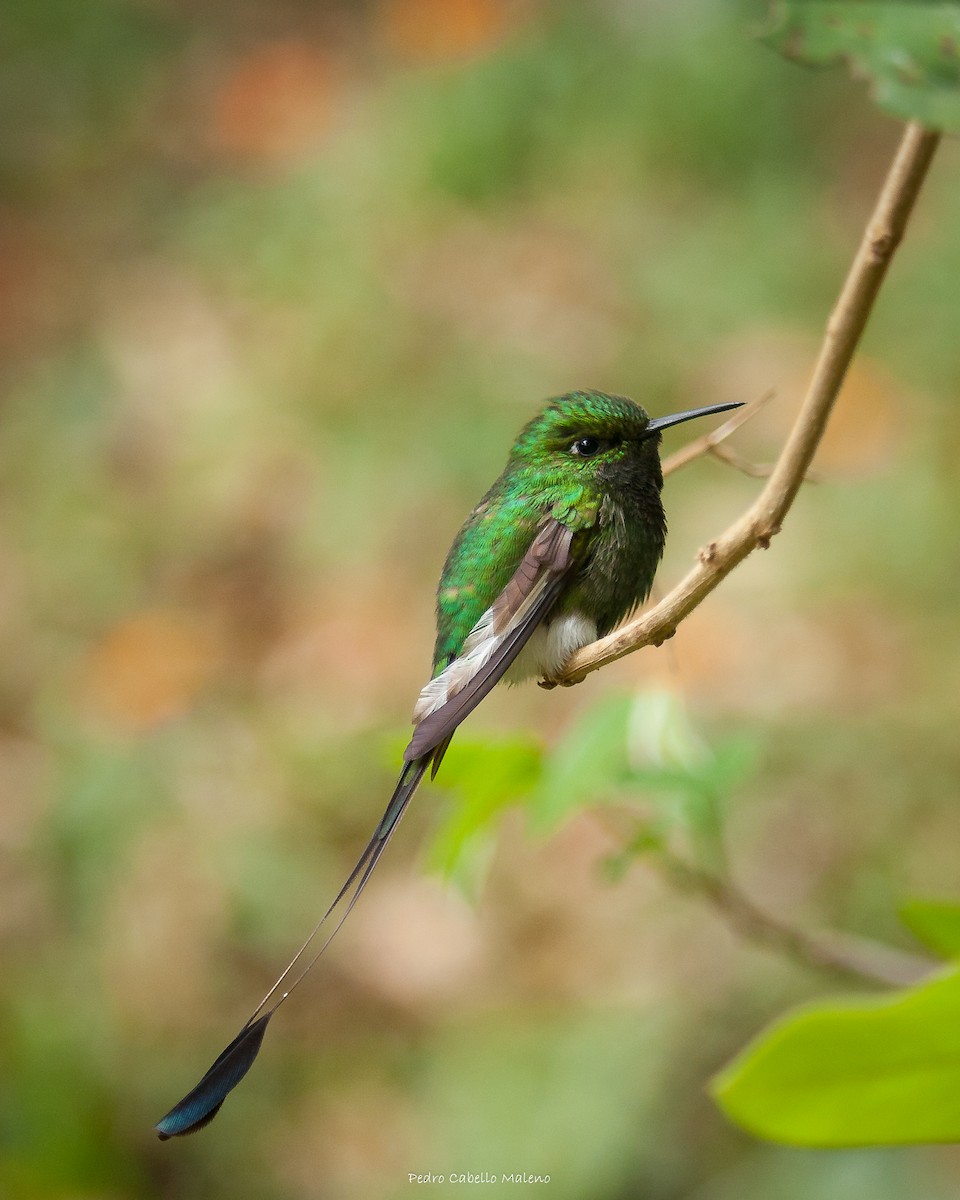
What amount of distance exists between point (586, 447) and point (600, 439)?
23mm

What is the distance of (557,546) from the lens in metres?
1.68

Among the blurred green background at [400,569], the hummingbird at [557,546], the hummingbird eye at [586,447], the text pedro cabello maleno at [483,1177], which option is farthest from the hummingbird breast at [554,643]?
the text pedro cabello maleno at [483,1177]

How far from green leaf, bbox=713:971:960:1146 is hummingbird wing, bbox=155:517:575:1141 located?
0.44m

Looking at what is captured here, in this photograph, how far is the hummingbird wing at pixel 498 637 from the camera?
1.34 m

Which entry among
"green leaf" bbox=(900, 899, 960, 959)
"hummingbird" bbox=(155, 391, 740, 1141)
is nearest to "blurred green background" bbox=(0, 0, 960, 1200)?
"hummingbird" bbox=(155, 391, 740, 1141)

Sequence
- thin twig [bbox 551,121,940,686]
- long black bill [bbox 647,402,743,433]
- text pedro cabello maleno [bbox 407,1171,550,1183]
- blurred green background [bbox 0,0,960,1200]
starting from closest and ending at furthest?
thin twig [bbox 551,121,940,686] → long black bill [bbox 647,402,743,433] → text pedro cabello maleno [bbox 407,1171,550,1183] → blurred green background [bbox 0,0,960,1200]

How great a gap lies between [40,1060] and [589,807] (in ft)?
8.90

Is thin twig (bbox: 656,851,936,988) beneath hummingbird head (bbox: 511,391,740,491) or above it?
beneath

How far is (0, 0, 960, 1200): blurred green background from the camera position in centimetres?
372

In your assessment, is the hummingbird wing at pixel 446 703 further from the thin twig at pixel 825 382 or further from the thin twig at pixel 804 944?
the thin twig at pixel 804 944

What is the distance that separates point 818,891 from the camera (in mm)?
3855

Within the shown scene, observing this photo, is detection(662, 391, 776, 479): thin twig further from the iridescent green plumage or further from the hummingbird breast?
the hummingbird breast

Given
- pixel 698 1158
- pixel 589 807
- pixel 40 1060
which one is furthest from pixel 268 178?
pixel 589 807

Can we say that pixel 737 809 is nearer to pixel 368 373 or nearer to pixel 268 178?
pixel 368 373
